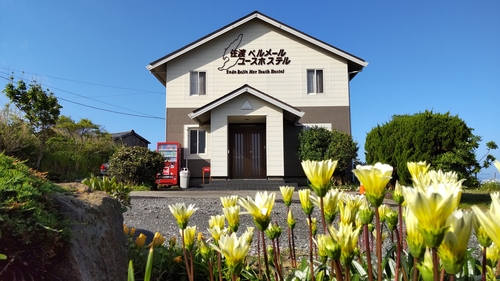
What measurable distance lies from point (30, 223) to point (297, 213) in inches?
196

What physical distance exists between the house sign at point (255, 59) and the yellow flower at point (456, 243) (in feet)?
44.4

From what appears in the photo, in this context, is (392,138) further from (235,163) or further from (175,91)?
(175,91)

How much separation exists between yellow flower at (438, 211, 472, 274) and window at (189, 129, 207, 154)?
1304 cm

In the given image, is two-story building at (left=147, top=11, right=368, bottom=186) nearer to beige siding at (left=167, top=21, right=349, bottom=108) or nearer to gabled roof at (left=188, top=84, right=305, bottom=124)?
beige siding at (left=167, top=21, right=349, bottom=108)

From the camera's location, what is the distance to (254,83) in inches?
544

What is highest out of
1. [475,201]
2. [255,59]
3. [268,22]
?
[268,22]

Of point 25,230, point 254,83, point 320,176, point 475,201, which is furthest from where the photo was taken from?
point 254,83

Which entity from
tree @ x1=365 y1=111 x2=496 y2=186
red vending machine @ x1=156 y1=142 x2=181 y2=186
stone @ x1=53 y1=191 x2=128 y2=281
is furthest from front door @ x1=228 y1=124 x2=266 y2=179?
stone @ x1=53 y1=191 x2=128 y2=281

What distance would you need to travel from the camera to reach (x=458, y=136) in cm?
801

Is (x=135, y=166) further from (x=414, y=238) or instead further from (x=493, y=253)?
(x=414, y=238)

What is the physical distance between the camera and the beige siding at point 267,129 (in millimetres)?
11938

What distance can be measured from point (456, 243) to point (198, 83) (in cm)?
1373

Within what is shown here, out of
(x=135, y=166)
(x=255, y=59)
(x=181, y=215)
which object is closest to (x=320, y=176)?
(x=181, y=215)

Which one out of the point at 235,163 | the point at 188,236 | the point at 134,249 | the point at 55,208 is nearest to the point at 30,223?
the point at 55,208
